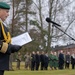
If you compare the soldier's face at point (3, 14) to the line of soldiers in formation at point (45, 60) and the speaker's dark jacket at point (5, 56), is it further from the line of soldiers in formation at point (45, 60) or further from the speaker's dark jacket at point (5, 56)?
the line of soldiers in formation at point (45, 60)

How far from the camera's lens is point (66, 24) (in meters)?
41.0

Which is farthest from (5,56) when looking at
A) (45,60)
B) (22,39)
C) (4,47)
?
(45,60)

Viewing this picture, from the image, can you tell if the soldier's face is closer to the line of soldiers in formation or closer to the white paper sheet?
the white paper sheet

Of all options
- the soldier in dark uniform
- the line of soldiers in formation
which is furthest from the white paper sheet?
the line of soldiers in formation

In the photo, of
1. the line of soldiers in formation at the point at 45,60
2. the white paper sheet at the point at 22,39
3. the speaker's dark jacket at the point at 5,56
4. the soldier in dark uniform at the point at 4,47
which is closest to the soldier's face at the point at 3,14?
the soldier in dark uniform at the point at 4,47

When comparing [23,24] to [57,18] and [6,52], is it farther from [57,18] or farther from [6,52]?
[6,52]

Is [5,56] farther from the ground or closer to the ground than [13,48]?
closer to the ground

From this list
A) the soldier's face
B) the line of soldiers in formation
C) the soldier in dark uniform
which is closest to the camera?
the soldier in dark uniform

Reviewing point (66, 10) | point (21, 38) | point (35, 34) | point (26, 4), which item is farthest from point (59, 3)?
point (21, 38)

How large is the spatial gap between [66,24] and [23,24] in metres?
6.89

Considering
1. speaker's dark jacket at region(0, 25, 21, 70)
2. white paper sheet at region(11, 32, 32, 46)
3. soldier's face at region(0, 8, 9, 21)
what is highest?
soldier's face at region(0, 8, 9, 21)

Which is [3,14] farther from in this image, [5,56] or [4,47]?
[5,56]

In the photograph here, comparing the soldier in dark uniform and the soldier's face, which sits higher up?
the soldier's face

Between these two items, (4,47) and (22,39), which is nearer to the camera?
(4,47)
